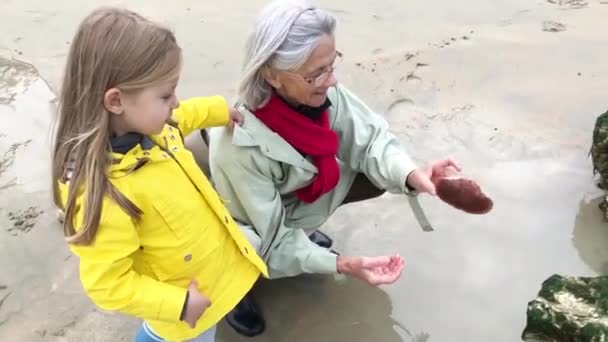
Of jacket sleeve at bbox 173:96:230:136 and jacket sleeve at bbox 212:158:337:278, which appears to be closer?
jacket sleeve at bbox 173:96:230:136

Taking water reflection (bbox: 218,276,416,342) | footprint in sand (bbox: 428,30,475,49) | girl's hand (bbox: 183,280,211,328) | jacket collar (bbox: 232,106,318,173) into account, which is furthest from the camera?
footprint in sand (bbox: 428,30,475,49)

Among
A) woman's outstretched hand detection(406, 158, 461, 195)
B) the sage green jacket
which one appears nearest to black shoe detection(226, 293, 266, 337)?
the sage green jacket

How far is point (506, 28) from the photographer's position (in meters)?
4.14

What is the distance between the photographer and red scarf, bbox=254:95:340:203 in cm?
223

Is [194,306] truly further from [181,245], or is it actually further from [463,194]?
[463,194]

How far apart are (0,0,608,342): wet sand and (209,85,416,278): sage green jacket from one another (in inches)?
12.3

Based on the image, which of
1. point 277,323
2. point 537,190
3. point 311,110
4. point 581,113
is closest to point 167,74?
point 311,110

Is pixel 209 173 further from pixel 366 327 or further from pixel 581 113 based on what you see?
pixel 581 113

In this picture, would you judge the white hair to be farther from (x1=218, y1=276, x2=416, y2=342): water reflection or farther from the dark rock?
the dark rock

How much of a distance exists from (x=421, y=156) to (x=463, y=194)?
1.01m

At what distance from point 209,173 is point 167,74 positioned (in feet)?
3.16

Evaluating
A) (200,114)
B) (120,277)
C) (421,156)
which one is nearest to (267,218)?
(200,114)

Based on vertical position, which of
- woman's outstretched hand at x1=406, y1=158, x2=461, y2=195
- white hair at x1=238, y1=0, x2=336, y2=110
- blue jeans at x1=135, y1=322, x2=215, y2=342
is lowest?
blue jeans at x1=135, y1=322, x2=215, y2=342

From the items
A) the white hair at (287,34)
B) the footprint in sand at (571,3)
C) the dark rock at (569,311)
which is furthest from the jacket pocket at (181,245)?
the footprint in sand at (571,3)
